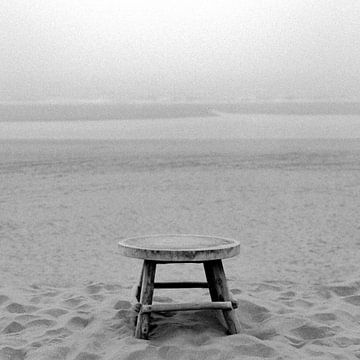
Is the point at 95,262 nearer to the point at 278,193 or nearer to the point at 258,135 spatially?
the point at 278,193

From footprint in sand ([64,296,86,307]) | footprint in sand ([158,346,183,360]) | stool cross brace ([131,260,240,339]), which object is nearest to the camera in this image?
footprint in sand ([158,346,183,360])

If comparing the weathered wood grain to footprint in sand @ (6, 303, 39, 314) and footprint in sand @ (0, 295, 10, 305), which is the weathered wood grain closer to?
footprint in sand @ (6, 303, 39, 314)

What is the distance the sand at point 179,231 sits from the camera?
499 cm

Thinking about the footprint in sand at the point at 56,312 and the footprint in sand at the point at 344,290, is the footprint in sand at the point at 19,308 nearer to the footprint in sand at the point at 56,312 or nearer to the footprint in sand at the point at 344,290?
the footprint in sand at the point at 56,312

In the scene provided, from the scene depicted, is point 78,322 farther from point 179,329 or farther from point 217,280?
point 217,280

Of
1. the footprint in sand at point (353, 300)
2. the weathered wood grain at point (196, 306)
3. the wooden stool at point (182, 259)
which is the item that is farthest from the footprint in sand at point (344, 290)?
the weathered wood grain at point (196, 306)

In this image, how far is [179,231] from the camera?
1058 cm

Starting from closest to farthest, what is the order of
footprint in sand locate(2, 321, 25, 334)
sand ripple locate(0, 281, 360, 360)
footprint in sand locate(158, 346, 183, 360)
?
footprint in sand locate(158, 346, 183, 360) → sand ripple locate(0, 281, 360, 360) → footprint in sand locate(2, 321, 25, 334)

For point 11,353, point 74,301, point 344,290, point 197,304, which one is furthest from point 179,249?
point 344,290

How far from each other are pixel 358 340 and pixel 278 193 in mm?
8950

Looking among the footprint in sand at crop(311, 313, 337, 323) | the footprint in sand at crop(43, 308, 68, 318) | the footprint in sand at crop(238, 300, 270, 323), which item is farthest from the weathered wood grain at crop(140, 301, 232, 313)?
the footprint in sand at crop(43, 308, 68, 318)

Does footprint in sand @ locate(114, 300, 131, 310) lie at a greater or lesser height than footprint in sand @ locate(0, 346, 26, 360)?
greater

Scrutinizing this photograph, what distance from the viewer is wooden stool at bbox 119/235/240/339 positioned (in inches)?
189

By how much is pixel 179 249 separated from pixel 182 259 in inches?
4.1
